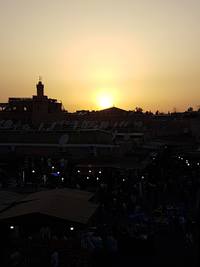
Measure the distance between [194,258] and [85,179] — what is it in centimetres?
965

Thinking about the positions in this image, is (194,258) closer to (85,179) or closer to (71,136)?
(85,179)

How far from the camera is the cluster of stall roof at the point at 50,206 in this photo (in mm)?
11320

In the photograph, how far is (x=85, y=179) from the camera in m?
20.6

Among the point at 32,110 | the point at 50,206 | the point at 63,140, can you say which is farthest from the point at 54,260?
the point at 32,110

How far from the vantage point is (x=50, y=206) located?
1196 cm

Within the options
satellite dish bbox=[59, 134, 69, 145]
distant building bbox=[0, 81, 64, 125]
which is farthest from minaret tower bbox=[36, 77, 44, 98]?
Result: satellite dish bbox=[59, 134, 69, 145]

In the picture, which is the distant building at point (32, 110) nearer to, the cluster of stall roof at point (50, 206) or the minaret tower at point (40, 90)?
the minaret tower at point (40, 90)

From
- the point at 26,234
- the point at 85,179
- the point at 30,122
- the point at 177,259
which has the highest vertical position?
the point at 30,122

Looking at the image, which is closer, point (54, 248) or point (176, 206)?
point (54, 248)

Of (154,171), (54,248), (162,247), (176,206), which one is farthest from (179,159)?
(54,248)

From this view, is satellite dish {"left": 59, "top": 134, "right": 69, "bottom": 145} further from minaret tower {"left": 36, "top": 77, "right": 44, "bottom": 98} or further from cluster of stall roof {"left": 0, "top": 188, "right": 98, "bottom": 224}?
minaret tower {"left": 36, "top": 77, "right": 44, "bottom": 98}

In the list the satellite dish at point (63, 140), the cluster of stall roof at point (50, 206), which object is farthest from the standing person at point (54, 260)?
the satellite dish at point (63, 140)

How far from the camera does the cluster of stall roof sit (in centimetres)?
1132

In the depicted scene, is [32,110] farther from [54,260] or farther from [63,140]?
[54,260]
